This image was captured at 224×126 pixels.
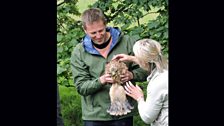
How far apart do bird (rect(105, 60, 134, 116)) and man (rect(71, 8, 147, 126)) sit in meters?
0.03

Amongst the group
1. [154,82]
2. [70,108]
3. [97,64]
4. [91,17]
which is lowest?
[70,108]

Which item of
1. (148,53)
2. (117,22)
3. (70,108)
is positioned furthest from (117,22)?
(148,53)

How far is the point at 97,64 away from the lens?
3.87 metres

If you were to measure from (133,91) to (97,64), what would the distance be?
0.27m

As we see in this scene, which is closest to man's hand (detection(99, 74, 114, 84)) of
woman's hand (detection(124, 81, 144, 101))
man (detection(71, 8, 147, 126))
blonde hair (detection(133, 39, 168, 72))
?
man (detection(71, 8, 147, 126))

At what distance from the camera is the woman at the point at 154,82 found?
Answer: 364 cm

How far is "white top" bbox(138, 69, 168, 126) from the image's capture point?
3.63 m

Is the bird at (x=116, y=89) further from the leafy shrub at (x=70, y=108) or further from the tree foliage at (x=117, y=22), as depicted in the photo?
the leafy shrub at (x=70, y=108)

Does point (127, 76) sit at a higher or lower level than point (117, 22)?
lower

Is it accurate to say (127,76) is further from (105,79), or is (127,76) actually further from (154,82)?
(154,82)

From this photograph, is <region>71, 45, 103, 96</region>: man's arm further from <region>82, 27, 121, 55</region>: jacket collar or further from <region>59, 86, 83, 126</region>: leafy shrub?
<region>59, 86, 83, 126</region>: leafy shrub

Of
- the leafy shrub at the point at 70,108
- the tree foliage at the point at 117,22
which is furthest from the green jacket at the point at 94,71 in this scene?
the leafy shrub at the point at 70,108

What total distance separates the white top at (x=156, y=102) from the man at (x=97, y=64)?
0.68 ft
